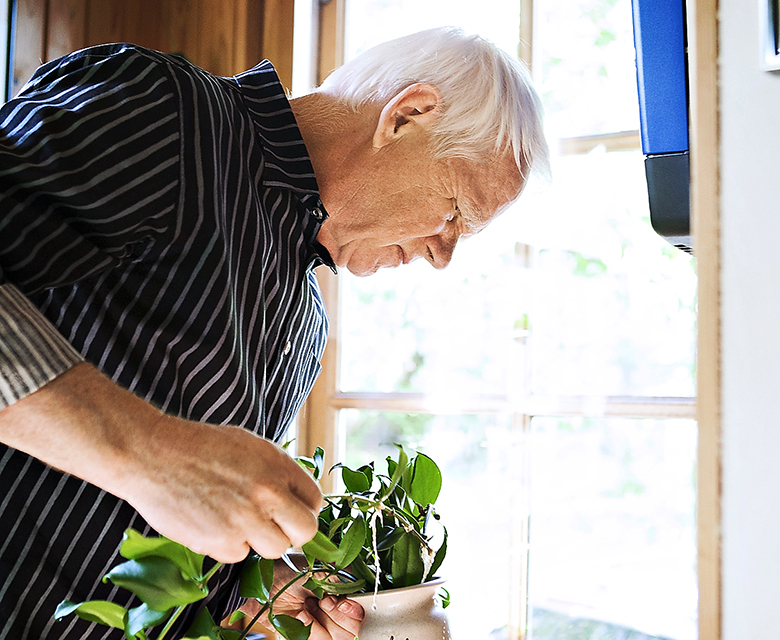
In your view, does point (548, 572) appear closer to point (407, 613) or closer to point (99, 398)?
point (407, 613)

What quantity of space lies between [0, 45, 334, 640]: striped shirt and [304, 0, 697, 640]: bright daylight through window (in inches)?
30.9

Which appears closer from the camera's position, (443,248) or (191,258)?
(191,258)

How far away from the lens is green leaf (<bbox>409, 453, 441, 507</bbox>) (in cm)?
84

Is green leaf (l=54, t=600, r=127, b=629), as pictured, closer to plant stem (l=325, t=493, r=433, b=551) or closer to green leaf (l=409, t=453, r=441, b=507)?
plant stem (l=325, t=493, r=433, b=551)

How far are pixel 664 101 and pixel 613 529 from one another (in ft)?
3.53

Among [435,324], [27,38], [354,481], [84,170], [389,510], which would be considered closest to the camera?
[84,170]

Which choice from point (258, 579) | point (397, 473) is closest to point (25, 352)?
point (258, 579)

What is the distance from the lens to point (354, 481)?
0.86 meters

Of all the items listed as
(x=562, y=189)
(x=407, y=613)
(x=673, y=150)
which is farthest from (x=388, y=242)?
(x=562, y=189)

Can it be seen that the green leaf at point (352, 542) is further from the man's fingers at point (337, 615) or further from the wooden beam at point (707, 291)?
the wooden beam at point (707, 291)

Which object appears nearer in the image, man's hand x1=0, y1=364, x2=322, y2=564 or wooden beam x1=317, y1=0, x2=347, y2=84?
man's hand x1=0, y1=364, x2=322, y2=564

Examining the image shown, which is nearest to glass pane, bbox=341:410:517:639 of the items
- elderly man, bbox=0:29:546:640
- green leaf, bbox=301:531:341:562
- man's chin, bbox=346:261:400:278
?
man's chin, bbox=346:261:400:278

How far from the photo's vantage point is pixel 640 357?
1563 mm

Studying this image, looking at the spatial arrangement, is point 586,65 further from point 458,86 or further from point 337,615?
point 337,615
